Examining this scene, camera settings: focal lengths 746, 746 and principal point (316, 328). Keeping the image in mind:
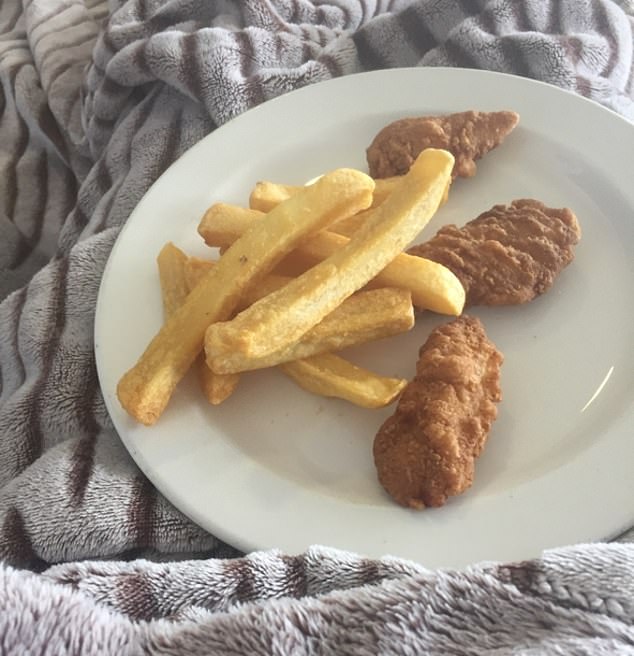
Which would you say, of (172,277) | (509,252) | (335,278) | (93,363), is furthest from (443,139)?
(93,363)

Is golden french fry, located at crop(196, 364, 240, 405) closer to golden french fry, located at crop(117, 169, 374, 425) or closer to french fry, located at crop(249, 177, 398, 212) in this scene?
golden french fry, located at crop(117, 169, 374, 425)

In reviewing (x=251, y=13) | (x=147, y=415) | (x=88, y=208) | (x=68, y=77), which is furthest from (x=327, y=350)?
(x=68, y=77)

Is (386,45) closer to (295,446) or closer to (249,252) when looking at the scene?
(249,252)

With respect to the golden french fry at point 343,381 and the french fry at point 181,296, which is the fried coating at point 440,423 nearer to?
the golden french fry at point 343,381

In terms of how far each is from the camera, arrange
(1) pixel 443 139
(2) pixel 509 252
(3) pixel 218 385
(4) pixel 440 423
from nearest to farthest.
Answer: (4) pixel 440 423 < (3) pixel 218 385 < (2) pixel 509 252 < (1) pixel 443 139

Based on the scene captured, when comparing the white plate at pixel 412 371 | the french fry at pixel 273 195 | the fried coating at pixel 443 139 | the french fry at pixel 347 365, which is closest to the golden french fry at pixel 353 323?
the french fry at pixel 347 365

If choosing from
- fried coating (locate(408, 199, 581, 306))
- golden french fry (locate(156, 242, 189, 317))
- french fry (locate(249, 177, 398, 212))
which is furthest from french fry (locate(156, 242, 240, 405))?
fried coating (locate(408, 199, 581, 306))

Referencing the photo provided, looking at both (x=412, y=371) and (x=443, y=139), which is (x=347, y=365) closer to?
(x=412, y=371)
